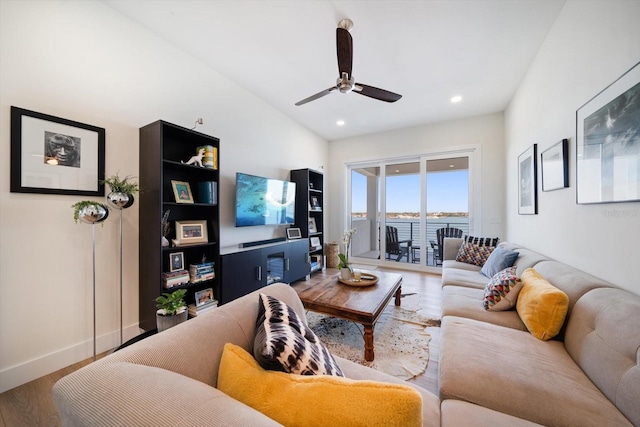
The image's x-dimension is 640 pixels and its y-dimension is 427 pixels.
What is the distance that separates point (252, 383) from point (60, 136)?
2.32 meters

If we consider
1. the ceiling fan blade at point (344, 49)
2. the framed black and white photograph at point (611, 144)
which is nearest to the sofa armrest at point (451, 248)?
the framed black and white photograph at point (611, 144)

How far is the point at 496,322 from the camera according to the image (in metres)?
1.59

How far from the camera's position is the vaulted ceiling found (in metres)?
1.98

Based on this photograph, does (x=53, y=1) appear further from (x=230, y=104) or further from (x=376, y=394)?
(x=376, y=394)

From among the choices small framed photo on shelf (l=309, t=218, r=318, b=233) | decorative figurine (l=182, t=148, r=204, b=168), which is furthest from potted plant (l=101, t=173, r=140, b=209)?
small framed photo on shelf (l=309, t=218, r=318, b=233)

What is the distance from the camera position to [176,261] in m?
2.21

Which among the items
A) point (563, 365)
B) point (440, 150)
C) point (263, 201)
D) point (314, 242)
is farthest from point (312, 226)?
point (563, 365)

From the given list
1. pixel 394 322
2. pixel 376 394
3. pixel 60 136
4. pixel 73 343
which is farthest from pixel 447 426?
pixel 60 136

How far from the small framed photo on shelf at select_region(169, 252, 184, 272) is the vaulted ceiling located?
7.01 ft

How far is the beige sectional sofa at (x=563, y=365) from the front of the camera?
0.88m

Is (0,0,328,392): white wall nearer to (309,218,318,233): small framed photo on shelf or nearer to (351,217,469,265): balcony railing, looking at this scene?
(309,218,318,233): small framed photo on shelf

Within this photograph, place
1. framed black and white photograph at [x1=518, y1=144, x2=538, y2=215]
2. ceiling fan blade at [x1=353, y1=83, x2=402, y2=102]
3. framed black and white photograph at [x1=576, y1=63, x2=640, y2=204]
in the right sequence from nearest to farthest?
framed black and white photograph at [x1=576, y1=63, x2=640, y2=204]
ceiling fan blade at [x1=353, y1=83, x2=402, y2=102]
framed black and white photograph at [x1=518, y1=144, x2=538, y2=215]

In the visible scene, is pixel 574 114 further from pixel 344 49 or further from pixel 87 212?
pixel 87 212

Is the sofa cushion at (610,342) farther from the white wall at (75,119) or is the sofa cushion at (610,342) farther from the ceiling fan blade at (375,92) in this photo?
the white wall at (75,119)
